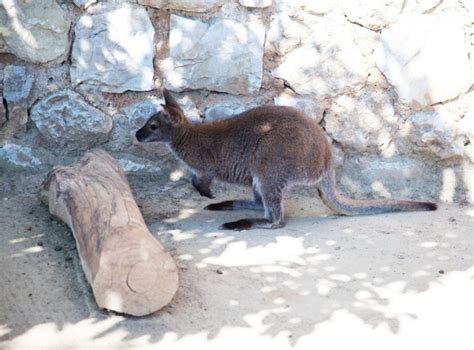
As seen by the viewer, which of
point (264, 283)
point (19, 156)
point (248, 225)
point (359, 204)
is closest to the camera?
point (264, 283)

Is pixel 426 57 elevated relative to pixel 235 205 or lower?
elevated

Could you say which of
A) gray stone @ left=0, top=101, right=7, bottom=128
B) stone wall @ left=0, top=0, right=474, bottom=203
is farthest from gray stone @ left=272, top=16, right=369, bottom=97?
gray stone @ left=0, top=101, right=7, bottom=128

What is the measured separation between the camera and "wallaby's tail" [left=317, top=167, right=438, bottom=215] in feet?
16.2

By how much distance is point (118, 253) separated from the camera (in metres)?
3.45

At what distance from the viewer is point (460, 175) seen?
5.31 m

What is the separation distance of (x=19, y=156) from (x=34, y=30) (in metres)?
0.83

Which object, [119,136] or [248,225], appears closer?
[248,225]

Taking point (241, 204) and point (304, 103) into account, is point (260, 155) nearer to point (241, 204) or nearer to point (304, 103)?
point (241, 204)

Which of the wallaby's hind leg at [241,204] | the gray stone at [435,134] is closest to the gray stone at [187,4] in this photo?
the wallaby's hind leg at [241,204]

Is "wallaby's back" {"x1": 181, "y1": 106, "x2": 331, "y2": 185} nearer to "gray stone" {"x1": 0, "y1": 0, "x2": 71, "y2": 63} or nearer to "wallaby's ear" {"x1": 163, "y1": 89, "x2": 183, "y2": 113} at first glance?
"wallaby's ear" {"x1": 163, "y1": 89, "x2": 183, "y2": 113}

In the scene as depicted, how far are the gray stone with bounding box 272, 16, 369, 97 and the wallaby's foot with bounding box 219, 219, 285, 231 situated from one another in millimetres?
1007

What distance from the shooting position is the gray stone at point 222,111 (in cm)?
532

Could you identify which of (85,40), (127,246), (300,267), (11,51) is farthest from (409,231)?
(11,51)

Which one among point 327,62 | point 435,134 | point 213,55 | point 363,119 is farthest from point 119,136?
point 435,134
